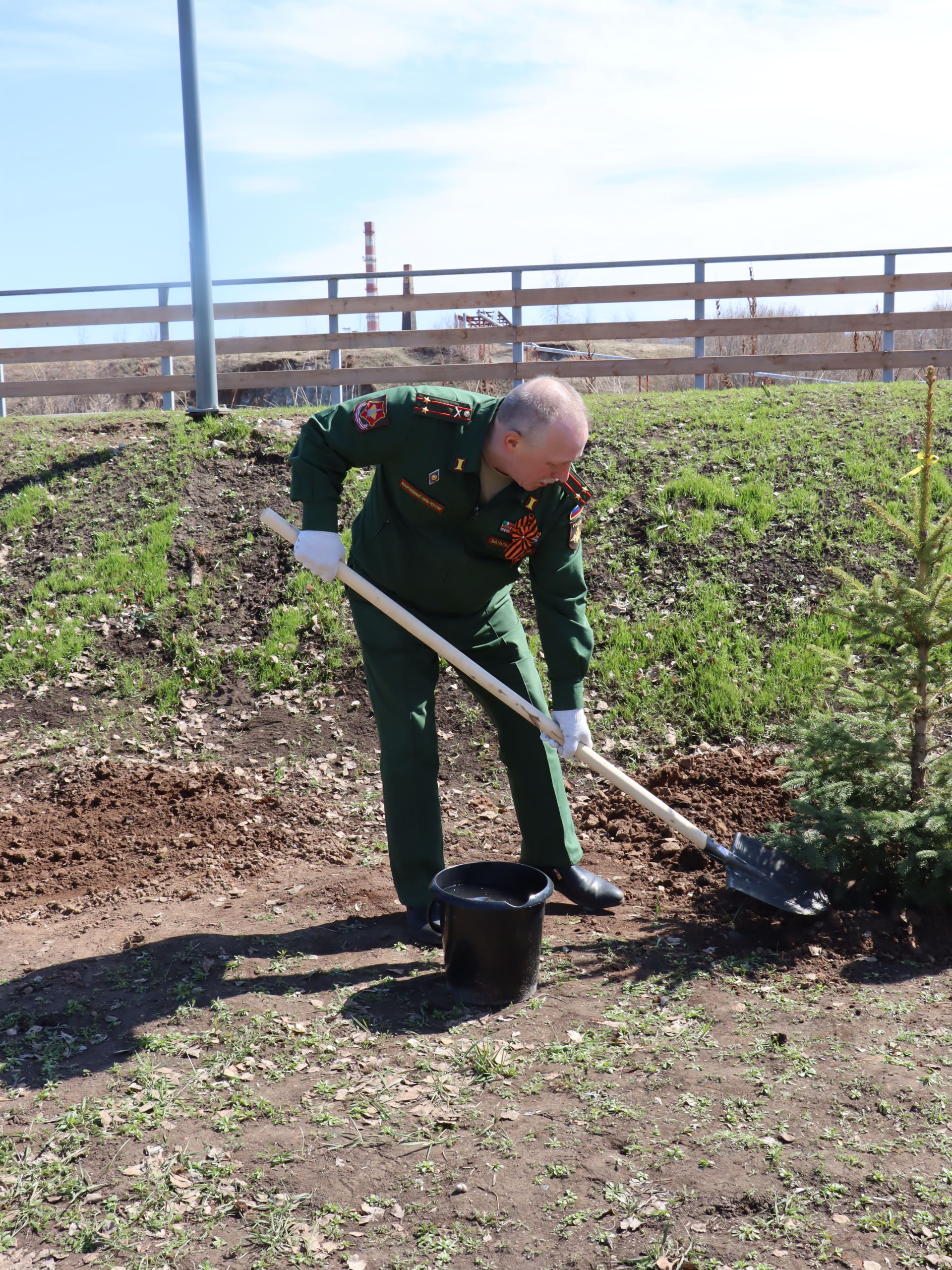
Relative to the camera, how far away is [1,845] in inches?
205

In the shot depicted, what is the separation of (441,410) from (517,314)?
26.8ft

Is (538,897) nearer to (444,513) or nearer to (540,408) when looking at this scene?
(444,513)

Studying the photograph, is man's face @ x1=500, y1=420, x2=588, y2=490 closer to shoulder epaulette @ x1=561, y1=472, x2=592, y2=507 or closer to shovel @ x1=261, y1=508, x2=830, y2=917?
shoulder epaulette @ x1=561, y1=472, x2=592, y2=507

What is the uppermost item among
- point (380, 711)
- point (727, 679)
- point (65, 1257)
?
point (380, 711)

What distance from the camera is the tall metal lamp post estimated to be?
8461mm

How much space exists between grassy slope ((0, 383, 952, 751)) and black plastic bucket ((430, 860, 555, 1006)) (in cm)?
259

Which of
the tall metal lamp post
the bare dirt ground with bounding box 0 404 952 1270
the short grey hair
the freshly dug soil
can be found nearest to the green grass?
the bare dirt ground with bounding box 0 404 952 1270

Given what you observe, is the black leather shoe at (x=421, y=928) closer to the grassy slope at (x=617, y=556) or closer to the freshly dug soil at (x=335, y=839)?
the freshly dug soil at (x=335, y=839)

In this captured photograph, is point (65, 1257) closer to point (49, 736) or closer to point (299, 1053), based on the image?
point (299, 1053)

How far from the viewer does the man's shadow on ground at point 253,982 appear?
347 centimetres

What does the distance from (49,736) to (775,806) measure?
13.9 feet

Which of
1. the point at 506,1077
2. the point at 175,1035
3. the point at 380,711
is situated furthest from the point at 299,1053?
the point at 380,711

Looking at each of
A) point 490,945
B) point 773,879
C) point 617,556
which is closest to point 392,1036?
point 490,945

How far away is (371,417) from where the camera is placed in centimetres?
386
